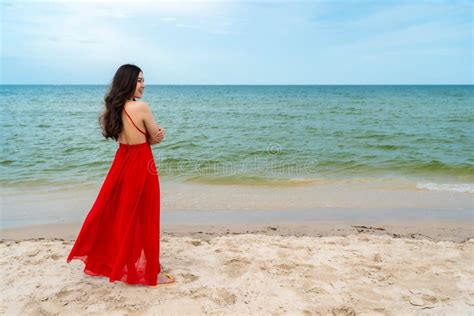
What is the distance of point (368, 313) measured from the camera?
3.01m

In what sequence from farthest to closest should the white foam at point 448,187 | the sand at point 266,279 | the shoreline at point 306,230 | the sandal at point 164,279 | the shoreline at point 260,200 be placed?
the white foam at point 448,187
the shoreline at point 260,200
the shoreline at point 306,230
the sandal at point 164,279
the sand at point 266,279

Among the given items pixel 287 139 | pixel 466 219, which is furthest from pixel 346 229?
pixel 287 139

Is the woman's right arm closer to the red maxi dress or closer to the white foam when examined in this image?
the red maxi dress

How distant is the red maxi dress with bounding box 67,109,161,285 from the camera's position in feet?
10.8

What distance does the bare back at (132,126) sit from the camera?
3142 mm

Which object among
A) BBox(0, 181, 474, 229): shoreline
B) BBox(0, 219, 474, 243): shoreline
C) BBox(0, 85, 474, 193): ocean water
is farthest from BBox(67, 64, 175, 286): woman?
BBox(0, 85, 474, 193): ocean water

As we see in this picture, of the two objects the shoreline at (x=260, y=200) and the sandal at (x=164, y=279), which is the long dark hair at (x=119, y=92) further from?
the shoreline at (x=260, y=200)

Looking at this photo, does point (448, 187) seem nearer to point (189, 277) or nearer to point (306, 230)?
point (306, 230)

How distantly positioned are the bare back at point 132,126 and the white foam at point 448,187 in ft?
20.8

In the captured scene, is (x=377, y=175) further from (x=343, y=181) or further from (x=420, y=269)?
(x=420, y=269)

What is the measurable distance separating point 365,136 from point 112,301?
43.1 ft

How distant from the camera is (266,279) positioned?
3.54 metres

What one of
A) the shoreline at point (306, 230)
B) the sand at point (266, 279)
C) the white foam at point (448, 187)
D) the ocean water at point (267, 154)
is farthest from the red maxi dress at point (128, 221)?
the white foam at point (448, 187)

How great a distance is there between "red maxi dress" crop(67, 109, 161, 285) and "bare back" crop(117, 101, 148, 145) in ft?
0.11
